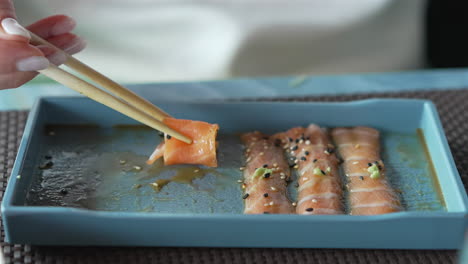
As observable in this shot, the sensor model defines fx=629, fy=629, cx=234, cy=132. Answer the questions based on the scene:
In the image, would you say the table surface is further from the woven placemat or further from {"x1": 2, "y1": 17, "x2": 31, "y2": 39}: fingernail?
{"x1": 2, "y1": 17, "x2": 31, "y2": 39}: fingernail

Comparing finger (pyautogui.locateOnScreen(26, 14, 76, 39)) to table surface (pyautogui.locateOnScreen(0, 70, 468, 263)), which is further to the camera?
finger (pyautogui.locateOnScreen(26, 14, 76, 39))

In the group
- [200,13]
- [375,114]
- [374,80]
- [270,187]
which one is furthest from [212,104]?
[200,13]

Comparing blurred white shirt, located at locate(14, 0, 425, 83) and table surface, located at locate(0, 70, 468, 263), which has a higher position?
blurred white shirt, located at locate(14, 0, 425, 83)

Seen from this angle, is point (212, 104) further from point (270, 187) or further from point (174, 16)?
point (174, 16)

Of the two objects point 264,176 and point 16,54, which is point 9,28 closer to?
point 16,54

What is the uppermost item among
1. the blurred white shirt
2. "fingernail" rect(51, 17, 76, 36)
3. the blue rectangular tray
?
the blurred white shirt

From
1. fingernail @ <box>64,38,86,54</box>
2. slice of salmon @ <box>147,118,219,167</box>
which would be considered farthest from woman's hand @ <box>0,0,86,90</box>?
slice of salmon @ <box>147,118,219,167</box>
